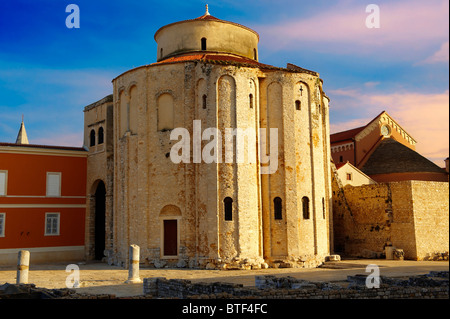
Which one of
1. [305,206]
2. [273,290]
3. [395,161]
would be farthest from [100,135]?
[395,161]

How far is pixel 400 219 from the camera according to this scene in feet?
87.2

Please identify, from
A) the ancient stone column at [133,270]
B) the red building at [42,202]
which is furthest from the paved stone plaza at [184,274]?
the red building at [42,202]

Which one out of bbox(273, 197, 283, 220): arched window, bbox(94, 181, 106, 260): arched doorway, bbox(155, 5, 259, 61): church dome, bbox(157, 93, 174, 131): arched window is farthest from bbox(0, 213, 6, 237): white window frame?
bbox(273, 197, 283, 220): arched window

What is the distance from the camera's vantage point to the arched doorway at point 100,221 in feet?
98.1

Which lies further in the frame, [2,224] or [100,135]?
[100,135]

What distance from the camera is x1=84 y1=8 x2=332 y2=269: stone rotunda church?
23453 mm

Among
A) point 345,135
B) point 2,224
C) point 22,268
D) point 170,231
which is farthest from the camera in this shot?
point 345,135

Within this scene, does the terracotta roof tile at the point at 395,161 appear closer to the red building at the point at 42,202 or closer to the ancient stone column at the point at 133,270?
the red building at the point at 42,202

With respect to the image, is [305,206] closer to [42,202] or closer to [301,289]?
[301,289]
